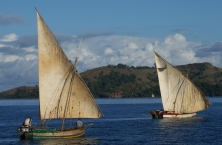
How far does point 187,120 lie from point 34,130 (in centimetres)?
4808

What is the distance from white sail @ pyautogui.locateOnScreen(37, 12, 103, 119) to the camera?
71806 mm

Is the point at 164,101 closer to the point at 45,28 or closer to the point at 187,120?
the point at 187,120

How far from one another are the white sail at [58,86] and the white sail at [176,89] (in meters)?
47.1

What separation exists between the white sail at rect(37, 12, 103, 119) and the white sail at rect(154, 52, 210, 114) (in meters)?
47.1

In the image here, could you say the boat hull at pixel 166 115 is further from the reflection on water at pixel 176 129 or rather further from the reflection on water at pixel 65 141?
the reflection on water at pixel 65 141

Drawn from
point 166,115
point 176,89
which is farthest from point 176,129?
point 166,115

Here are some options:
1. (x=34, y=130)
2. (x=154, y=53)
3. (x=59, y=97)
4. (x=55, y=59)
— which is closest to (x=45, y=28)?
(x=55, y=59)

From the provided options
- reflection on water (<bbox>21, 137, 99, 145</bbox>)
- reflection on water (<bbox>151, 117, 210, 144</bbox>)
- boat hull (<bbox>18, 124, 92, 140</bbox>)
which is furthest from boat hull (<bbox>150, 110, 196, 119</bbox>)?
boat hull (<bbox>18, 124, 92, 140</bbox>)

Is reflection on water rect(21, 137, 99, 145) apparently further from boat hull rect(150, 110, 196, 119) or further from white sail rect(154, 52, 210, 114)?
boat hull rect(150, 110, 196, 119)

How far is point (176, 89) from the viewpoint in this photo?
386 ft

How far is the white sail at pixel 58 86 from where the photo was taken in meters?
71.8

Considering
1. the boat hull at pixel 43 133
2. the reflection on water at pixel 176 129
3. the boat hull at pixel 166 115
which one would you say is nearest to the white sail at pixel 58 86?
the boat hull at pixel 43 133

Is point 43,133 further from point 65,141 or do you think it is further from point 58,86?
point 58,86

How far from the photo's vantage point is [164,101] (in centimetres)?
11956
